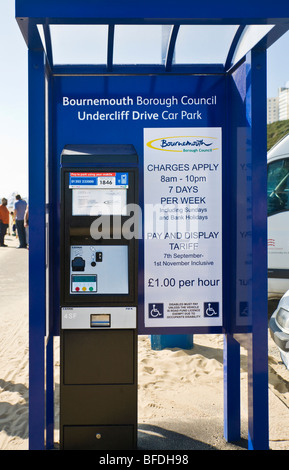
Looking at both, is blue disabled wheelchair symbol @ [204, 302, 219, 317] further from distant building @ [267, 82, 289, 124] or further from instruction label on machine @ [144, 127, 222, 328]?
distant building @ [267, 82, 289, 124]

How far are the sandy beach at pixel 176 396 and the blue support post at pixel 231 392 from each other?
9 centimetres

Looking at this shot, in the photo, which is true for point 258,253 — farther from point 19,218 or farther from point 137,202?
point 19,218

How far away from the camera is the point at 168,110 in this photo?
3258 millimetres

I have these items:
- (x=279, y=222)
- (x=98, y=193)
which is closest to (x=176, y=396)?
(x=98, y=193)

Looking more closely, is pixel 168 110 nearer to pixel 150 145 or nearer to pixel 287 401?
pixel 150 145

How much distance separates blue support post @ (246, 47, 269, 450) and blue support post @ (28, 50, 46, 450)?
4.31 ft

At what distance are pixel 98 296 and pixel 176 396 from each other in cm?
200

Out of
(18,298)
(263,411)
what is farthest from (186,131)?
(18,298)

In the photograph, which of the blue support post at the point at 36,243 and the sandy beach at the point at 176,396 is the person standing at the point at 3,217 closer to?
the sandy beach at the point at 176,396

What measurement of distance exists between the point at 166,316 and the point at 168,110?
1489 mm

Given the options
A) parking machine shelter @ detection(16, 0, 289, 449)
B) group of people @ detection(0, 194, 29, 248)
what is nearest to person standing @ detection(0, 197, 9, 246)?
group of people @ detection(0, 194, 29, 248)

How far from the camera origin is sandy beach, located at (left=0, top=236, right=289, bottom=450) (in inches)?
136

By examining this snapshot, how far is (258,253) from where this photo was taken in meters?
2.86

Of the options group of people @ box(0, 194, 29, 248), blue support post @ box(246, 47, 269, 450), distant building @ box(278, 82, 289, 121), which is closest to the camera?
blue support post @ box(246, 47, 269, 450)
